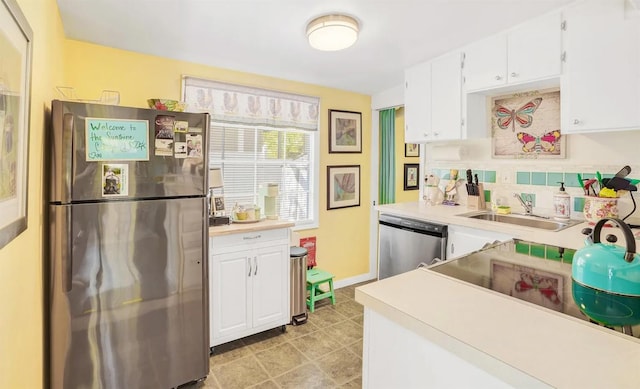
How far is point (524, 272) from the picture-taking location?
1.28m

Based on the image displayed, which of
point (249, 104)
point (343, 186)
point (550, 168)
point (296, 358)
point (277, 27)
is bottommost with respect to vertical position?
point (296, 358)

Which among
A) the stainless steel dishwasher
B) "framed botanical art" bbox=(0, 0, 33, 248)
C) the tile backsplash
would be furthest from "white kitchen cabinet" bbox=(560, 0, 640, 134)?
"framed botanical art" bbox=(0, 0, 33, 248)

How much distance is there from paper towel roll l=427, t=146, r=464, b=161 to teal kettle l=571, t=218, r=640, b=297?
6.82ft

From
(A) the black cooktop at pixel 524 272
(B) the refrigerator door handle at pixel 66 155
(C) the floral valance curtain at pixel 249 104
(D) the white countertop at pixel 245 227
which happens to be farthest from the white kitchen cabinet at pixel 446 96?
(B) the refrigerator door handle at pixel 66 155

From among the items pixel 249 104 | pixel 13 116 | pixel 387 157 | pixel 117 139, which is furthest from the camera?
pixel 387 157

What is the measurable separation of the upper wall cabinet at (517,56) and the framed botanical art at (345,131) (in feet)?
4.42

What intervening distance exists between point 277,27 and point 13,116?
170 cm

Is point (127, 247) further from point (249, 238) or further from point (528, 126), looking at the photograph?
point (528, 126)

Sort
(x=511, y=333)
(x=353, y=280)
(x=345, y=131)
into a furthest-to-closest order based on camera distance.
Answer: (x=353, y=280) → (x=345, y=131) → (x=511, y=333)

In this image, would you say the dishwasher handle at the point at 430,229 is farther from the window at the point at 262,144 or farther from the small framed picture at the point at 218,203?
the small framed picture at the point at 218,203

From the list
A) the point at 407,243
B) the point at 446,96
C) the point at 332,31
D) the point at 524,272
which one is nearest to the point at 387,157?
the point at 446,96

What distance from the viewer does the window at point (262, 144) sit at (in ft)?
9.43

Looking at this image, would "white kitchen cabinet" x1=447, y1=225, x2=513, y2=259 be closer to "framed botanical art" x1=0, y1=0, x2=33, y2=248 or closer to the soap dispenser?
the soap dispenser

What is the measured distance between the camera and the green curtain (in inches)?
158
